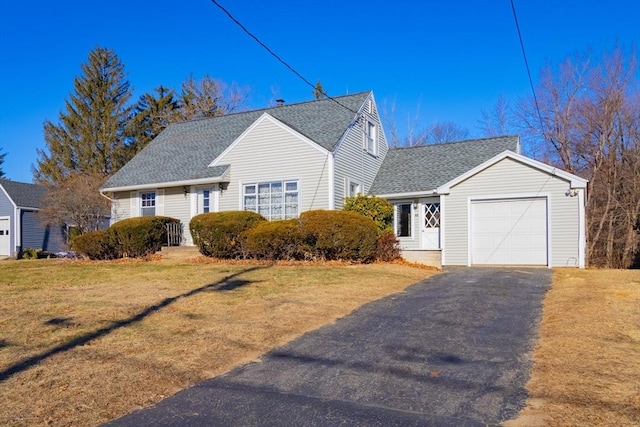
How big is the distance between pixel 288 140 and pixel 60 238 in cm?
1889

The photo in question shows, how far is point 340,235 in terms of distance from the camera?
15.1 metres

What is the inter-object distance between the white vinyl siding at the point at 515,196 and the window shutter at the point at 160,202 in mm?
11441

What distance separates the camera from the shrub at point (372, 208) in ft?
57.9

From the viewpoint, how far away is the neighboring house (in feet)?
96.4

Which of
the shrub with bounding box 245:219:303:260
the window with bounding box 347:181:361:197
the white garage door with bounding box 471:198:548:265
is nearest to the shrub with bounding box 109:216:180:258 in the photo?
the shrub with bounding box 245:219:303:260

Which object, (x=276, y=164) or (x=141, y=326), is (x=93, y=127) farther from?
(x=141, y=326)

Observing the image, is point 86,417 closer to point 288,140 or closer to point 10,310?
point 10,310

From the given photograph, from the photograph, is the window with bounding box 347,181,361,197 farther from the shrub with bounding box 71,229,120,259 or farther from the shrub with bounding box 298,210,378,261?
the shrub with bounding box 71,229,120,259

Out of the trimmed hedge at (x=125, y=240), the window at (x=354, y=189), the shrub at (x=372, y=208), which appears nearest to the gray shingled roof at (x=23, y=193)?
the trimmed hedge at (x=125, y=240)

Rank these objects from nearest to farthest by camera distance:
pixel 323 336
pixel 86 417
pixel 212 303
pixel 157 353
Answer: pixel 86 417, pixel 157 353, pixel 323 336, pixel 212 303

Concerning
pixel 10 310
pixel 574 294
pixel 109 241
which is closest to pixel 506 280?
pixel 574 294

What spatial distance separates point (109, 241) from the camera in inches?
747

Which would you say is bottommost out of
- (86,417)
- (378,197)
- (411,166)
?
(86,417)

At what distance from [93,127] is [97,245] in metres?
28.8
